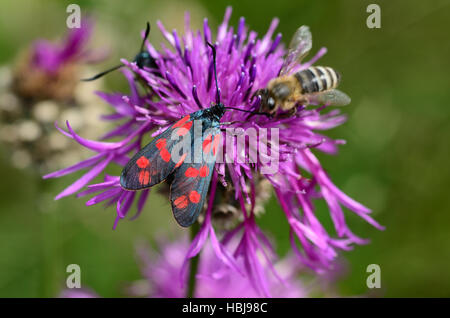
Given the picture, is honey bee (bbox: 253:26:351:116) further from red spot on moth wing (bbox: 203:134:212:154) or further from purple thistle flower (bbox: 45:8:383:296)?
red spot on moth wing (bbox: 203:134:212:154)

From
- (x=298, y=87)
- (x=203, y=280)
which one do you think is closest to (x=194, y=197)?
(x=298, y=87)

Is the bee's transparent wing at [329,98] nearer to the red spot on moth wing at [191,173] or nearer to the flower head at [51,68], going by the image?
the red spot on moth wing at [191,173]

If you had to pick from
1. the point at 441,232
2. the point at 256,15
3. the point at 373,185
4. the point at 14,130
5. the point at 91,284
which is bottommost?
the point at 91,284

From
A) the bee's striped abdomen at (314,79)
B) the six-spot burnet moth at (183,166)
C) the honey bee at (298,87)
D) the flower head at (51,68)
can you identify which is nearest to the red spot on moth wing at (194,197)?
the six-spot burnet moth at (183,166)

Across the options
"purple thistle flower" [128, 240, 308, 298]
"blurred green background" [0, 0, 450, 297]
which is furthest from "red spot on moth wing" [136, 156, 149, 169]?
"blurred green background" [0, 0, 450, 297]

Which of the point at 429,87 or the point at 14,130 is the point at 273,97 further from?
the point at 429,87
